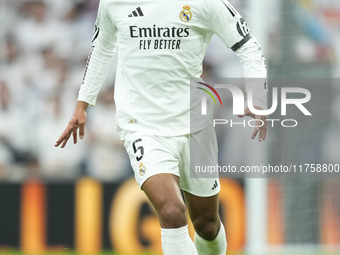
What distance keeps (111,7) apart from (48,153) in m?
3.38

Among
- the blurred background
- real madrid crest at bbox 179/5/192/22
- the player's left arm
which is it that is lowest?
the blurred background

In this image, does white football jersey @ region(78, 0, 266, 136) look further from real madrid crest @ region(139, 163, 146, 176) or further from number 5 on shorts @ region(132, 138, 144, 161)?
real madrid crest @ region(139, 163, 146, 176)

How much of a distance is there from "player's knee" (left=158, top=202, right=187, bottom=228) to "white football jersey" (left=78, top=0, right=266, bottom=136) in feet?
1.63

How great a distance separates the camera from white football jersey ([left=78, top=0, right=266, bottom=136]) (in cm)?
→ 362

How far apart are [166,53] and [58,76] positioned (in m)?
3.79

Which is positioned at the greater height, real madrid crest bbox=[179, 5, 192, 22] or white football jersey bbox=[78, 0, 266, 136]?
real madrid crest bbox=[179, 5, 192, 22]

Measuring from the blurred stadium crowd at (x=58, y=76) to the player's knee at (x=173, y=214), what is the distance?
3.06m

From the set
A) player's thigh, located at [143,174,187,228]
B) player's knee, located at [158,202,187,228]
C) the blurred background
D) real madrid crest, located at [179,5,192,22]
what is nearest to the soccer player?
real madrid crest, located at [179,5,192,22]

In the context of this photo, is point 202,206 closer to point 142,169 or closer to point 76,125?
point 142,169

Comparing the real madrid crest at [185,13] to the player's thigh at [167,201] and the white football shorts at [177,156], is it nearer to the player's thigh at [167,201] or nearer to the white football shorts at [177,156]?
the white football shorts at [177,156]

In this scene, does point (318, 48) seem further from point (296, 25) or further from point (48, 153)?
point (48, 153)

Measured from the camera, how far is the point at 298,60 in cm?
589

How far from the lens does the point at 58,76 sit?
23.5 ft

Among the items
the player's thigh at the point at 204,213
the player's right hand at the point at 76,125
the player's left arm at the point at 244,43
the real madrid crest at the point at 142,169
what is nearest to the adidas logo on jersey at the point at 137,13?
the player's left arm at the point at 244,43
